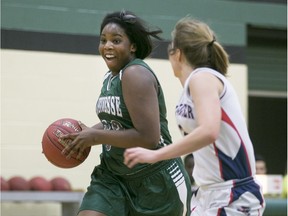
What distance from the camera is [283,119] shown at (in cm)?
1260

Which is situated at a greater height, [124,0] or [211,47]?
[211,47]

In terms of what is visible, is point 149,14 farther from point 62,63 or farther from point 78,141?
point 78,141

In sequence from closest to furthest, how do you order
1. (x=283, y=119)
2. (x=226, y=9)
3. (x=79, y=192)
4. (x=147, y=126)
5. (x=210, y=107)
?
(x=210, y=107) → (x=147, y=126) → (x=79, y=192) → (x=226, y=9) → (x=283, y=119)

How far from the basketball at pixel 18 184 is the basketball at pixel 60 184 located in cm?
30

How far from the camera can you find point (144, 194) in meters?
4.64

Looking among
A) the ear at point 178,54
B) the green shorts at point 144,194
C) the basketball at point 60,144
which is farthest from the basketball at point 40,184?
the ear at point 178,54

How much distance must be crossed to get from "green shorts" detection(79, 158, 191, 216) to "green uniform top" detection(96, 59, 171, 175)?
77mm

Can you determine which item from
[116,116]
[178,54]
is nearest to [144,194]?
[116,116]

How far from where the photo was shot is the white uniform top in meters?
3.76

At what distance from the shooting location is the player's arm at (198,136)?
11.6 feet

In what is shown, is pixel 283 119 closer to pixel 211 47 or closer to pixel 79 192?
pixel 79 192

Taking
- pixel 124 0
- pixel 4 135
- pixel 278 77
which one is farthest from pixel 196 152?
pixel 278 77

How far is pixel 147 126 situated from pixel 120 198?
0.54 m

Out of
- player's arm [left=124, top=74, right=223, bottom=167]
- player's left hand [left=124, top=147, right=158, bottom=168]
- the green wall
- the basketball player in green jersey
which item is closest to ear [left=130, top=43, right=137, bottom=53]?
the basketball player in green jersey
